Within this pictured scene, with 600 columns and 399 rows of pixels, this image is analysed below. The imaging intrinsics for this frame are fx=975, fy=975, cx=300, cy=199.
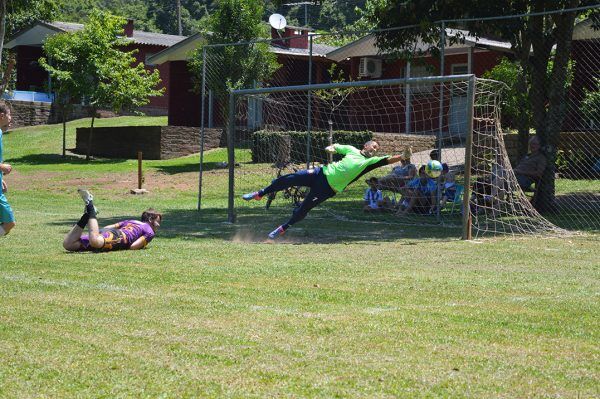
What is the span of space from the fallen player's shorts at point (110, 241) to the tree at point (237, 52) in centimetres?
1963

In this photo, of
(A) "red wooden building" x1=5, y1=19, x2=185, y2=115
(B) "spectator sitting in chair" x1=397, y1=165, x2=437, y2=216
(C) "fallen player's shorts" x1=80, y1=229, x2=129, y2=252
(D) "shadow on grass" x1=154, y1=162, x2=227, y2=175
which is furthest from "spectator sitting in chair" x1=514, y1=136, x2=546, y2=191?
(A) "red wooden building" x1=5, y1=19, x2=185, y2=115

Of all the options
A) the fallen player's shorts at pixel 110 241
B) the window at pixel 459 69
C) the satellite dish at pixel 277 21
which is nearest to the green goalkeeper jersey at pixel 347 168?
the fallen player's shorts at pixel 110 241

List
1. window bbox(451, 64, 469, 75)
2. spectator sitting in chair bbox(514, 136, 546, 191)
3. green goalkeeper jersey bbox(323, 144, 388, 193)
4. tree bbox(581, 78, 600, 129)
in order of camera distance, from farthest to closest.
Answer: window bbox(451, 64, 469, 75) < tree bbox(581, 78, 600, 129) < spectator sitting in chair bbox(514, 136, 546, 191) < green goalkeeper jersey bbox(323, 144, 388, 193)

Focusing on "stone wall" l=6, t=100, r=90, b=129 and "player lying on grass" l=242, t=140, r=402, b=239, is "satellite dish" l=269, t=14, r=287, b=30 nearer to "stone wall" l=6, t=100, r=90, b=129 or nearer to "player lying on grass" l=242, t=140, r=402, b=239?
"player lying on grass" l=242, t=140, r=402, b=239

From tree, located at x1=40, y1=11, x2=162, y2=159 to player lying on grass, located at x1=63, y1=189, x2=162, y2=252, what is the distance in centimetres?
2663

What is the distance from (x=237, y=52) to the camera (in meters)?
32.8

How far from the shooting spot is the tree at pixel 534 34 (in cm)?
1811

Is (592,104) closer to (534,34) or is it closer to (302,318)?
(534,34)

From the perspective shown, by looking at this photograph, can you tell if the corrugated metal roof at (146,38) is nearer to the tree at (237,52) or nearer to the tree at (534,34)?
the tree at (237,52)

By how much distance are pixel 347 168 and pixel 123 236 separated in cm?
379

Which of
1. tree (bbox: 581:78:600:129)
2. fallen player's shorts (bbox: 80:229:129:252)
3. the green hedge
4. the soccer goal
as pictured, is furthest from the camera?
the green hedge

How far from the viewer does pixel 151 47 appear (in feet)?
183

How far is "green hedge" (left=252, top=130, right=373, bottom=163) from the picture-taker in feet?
79.7

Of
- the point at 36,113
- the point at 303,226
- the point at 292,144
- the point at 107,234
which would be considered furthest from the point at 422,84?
the point at 36,113
